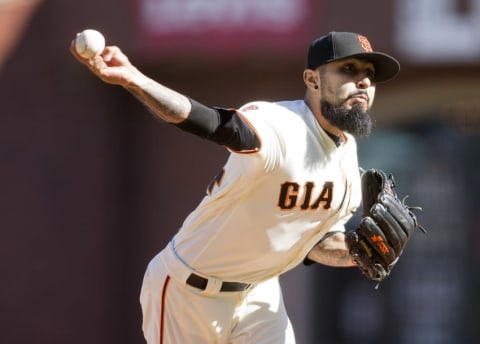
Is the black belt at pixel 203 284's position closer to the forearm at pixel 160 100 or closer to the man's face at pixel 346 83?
the man's face at pixel 346 83

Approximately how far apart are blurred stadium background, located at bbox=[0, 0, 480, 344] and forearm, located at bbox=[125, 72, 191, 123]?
5716 millimetres

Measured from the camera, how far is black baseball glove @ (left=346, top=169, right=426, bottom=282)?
505 cm

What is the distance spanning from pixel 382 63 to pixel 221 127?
3.32 ft

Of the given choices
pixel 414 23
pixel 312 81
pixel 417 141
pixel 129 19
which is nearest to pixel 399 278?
pixel 417 141

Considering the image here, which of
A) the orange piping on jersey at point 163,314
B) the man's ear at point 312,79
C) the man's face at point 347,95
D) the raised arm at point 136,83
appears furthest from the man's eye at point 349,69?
the orange piping on jersey at point 163,314

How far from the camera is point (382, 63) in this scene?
5.03m

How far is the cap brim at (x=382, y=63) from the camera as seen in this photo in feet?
16.2

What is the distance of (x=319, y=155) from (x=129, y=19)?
5539 mm

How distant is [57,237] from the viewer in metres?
10.6

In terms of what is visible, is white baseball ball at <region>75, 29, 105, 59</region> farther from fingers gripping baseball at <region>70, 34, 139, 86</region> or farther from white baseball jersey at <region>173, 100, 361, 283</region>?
white baseball jersey at <region>173, 100, 361, 283</region>

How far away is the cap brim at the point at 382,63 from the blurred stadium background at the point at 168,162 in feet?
15.4

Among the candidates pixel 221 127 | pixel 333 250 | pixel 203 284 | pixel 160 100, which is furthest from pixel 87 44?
pixel 333 250

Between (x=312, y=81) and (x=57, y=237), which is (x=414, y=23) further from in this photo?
(x=312, y=81)

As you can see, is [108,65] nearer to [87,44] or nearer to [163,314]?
[87,44]
